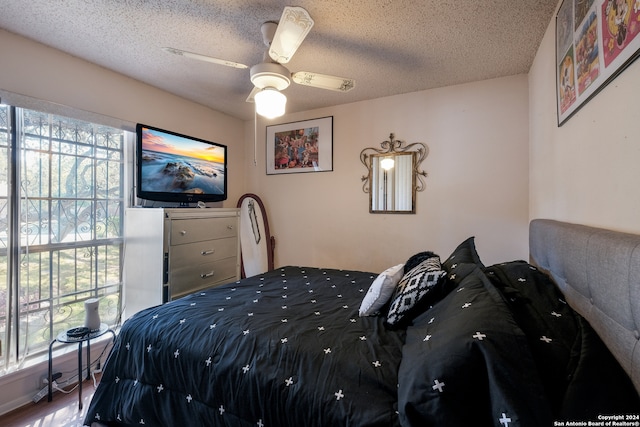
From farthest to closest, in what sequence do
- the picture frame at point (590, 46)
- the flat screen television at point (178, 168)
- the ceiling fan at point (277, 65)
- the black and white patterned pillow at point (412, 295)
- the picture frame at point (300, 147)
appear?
the picture frame at point (300, 147) < the flat screen television at point (178, 168) < the ceiling fan at point (277, 65) < the black and white patterned pillow at point (412, 295) < the picture frame at point (590, 46)

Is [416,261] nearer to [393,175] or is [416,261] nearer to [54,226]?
[393,175]

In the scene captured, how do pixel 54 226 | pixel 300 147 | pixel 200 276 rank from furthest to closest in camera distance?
pixel 300 147
pixel 200 276
pixel 54 226

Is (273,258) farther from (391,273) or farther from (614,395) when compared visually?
(614,395)

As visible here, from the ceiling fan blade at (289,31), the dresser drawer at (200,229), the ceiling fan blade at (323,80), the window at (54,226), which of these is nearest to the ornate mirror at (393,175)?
the ceiling fan blade at (323,80)

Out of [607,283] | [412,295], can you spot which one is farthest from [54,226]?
[607,283]

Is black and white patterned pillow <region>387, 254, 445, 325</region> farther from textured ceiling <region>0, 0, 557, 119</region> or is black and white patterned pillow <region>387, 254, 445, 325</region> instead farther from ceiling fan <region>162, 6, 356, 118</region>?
textured ceiling <region>0, 0, 557, 119</region>

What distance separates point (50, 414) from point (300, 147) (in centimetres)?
293

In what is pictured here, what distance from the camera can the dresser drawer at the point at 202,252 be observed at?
7.52ft

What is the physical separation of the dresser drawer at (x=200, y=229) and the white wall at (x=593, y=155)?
2513 millimetres

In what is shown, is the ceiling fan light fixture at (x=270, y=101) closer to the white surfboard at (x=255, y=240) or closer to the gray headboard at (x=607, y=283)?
the gray headboard at (x=607, y=283)

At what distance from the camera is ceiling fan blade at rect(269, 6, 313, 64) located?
Answer: 129cm

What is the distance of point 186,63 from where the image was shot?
2.18m

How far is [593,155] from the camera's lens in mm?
1086

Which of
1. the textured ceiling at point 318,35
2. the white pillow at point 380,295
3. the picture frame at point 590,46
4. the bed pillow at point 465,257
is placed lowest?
the white pillow at point 380,295
